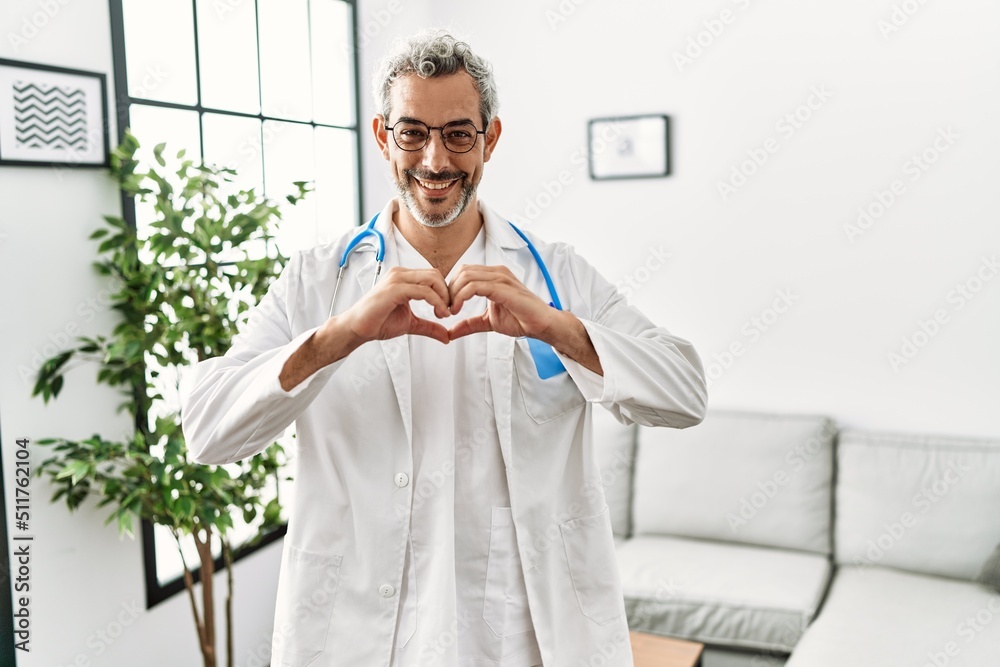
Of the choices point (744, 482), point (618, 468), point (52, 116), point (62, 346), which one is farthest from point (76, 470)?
point (744, 482)

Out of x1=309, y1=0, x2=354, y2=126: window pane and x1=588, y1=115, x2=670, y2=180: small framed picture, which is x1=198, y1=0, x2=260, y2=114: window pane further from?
x1=588, y1=115, x2=670, y2=180: small framed picture

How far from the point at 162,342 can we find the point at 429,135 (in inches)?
48.3

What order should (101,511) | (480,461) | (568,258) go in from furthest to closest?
(101,511), (568,258), (480,461)

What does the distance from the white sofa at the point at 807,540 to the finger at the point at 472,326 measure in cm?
170

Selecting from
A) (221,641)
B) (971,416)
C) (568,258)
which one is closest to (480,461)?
(568,258)

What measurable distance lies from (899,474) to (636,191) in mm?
1464

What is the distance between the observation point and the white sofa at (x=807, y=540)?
2623mm

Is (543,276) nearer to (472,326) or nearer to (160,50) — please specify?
(472,326)

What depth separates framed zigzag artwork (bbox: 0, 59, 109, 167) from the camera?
2057 millimetres

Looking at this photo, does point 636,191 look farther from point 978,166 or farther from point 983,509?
point 983,509

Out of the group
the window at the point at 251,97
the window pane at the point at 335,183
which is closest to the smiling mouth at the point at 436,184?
the window at the point at 251,97

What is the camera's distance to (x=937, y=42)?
311 centimetres

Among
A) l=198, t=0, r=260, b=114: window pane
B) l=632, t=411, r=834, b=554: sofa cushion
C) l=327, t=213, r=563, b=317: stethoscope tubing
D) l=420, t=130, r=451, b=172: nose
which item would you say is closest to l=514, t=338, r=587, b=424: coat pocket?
l=327, t=213, r=563, b=317: stethoscope tubing

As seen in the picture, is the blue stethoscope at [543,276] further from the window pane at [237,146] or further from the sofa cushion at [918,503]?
the sofa cushion at [918,503]
